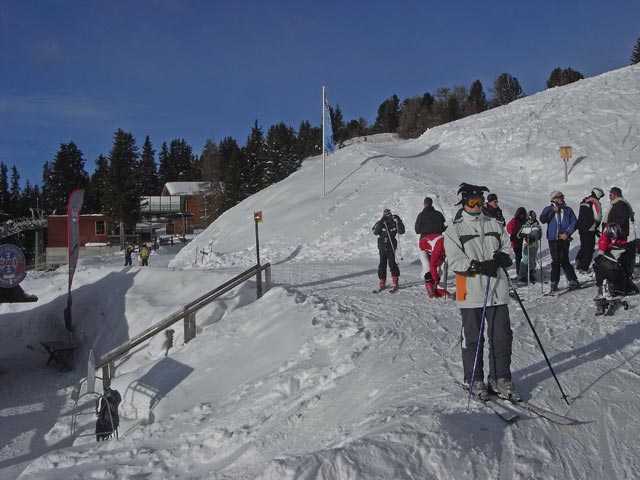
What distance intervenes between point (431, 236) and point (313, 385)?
14.8 ft

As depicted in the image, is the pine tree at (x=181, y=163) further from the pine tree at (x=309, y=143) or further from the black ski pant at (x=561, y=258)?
the black ski pant at (x=561, y=258)

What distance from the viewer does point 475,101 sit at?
95.1 metres

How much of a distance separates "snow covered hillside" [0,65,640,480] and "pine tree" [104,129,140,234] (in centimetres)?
3390

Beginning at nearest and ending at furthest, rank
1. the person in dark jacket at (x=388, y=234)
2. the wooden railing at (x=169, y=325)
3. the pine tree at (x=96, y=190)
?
the wooden railing at (x=169, y=325) < the person in dark jacket at (x=388, y=234) < the pine tree at (x=96, y=190)

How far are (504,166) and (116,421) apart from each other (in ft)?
90.5

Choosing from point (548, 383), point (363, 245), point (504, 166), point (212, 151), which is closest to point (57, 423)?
point (548, 383)

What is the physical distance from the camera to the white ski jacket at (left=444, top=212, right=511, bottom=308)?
4.89 meters

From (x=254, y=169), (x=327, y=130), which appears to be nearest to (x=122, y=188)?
(x=254, y=169)

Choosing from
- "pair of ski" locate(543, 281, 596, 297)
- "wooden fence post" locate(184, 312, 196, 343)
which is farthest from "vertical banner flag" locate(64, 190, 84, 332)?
"pair of ski" locate(543, 281, 596, 297)

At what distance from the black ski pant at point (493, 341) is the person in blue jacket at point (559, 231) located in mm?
5483

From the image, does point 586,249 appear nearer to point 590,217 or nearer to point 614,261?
point 590,217

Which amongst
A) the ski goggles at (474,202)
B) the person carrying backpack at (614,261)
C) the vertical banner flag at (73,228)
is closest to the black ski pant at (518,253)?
the person carrying backpack at (614,261)

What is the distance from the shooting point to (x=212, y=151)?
276 feet

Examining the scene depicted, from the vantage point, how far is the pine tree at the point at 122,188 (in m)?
50.4
